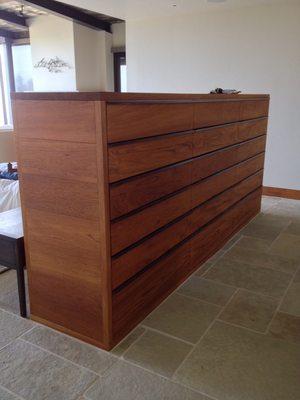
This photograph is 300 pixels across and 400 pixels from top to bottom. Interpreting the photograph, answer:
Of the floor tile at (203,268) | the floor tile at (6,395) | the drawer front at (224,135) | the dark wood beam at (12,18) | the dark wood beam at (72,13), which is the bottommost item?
the floor tile at (203,268)

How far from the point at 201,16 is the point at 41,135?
3843 millimetres

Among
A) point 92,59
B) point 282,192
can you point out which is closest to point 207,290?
point 282,192

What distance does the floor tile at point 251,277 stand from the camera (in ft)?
8.11

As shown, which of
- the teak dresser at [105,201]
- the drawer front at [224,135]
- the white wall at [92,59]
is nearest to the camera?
the teak dresser at [105,201]

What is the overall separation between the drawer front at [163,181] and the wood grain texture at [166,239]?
0.73 ft

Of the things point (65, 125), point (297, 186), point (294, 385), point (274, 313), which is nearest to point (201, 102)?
point (65, 125)

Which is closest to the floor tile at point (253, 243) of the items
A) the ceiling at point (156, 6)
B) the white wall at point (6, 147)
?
the ceiling at point (156, 6)

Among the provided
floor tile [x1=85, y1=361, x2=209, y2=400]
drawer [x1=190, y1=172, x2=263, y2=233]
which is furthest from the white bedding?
floor tile [x1=85, y1=361, x2=209, y2=400]

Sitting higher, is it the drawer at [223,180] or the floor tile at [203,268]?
the drawer at [223,180]

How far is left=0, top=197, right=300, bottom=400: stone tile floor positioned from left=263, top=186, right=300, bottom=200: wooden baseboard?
7.54ft

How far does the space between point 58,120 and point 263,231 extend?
250 centimetres

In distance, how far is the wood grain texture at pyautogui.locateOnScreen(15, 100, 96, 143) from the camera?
1559 mm

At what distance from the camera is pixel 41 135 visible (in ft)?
5.65

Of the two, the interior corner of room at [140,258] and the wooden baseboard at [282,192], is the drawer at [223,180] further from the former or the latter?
the wooden baseboard at [282,192]
